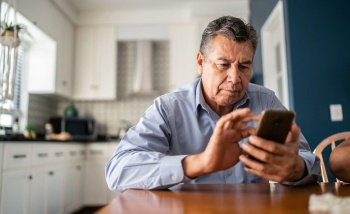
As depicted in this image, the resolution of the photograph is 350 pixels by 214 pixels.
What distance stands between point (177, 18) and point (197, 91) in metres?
3.57

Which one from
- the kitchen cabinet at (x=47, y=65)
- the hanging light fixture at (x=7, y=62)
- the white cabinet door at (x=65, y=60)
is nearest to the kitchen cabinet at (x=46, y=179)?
the hanging light fixture at (x=7, y=62)

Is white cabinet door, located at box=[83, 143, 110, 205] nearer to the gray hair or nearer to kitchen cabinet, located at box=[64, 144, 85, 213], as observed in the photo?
kitchen cabinet, located at box=[64, 144, 85, 213]

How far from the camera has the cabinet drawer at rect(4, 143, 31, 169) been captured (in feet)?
7.14

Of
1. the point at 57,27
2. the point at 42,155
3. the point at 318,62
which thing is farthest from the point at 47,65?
the point at 318,62

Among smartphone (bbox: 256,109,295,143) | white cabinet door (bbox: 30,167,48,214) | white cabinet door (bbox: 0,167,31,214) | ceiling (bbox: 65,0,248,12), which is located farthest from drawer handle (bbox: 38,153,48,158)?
smartphone (bbox: 256,109,295,143)

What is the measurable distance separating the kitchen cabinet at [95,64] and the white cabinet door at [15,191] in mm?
2153

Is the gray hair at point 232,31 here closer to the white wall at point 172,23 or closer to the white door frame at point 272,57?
the white door frame at point 272,57

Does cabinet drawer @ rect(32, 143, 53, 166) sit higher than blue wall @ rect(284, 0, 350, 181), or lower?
lower

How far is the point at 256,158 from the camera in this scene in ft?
2.49

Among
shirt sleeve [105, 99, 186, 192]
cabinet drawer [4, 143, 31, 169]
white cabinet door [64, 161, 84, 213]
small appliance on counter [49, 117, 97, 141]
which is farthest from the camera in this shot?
small appliance on counter [49, 117, 97, 141]

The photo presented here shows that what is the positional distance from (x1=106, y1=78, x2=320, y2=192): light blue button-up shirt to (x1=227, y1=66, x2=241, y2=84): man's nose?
0.15m

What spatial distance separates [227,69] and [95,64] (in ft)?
12.3

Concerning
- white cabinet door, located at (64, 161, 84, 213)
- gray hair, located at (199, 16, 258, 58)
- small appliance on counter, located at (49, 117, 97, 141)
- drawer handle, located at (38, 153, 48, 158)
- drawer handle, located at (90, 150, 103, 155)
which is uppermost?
gray hair, located at (199, 16, 258, 58)

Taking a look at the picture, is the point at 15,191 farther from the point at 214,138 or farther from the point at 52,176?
the point at 214,138
